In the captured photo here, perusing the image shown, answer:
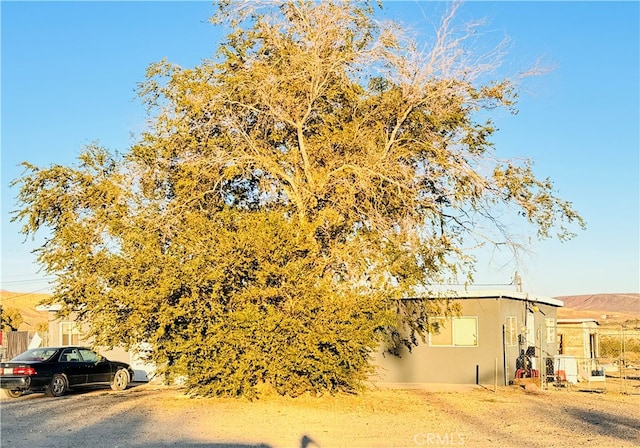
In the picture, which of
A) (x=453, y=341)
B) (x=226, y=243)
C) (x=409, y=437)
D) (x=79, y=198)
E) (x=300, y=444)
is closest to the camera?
(x=300, y=444)

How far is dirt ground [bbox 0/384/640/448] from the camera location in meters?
13.3

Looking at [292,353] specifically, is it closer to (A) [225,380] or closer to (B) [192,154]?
(A) [225,380]

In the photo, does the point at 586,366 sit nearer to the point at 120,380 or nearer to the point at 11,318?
the point at 120,380

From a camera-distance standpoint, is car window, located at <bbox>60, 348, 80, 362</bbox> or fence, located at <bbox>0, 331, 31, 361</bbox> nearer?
car window, located at <bbox>60, 348, 80, 362</bbox>

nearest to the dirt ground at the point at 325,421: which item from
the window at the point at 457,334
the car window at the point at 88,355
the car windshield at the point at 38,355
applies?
the car windshield at the point at 38,355

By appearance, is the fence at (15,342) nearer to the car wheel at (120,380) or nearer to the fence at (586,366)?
the car wheel at (120,380)

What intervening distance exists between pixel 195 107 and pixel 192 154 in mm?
1316

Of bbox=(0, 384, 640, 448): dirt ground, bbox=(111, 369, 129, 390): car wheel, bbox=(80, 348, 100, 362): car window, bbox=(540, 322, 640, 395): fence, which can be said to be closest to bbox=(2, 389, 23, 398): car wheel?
bbox=(0, 384, 640, 448): dirt ground

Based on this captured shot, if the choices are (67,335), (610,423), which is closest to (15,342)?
(67,335)

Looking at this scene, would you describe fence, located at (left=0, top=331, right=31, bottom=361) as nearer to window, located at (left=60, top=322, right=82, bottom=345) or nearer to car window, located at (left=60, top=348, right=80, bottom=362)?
window, located at (left=60, top=322, right=82, bottom=345)

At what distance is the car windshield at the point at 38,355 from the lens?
22.1 meters

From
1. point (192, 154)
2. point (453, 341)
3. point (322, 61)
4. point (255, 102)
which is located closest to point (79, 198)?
point (192, 154)

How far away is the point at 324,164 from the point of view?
67.2 feet

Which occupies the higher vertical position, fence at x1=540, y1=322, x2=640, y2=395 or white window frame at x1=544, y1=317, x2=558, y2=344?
white window frame at x1=544, y1=317, x2=558, y2=344
